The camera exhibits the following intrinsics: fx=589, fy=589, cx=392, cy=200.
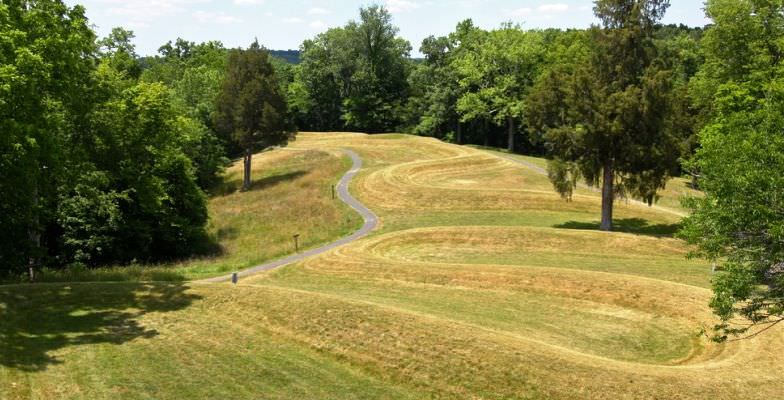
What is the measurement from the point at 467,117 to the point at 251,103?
36296 mm

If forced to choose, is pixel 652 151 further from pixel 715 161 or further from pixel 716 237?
pixel 716 237

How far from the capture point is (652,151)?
4059 centimetres

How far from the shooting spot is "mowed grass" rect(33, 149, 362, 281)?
1366 inches

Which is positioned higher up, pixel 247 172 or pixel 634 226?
pixel 247 172

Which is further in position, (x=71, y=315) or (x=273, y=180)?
(x=273, y=180)

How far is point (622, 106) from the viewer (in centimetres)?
3966

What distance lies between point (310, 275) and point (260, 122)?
39.6 meters

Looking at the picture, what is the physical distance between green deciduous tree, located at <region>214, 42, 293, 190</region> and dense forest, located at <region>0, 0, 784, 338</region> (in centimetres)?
17

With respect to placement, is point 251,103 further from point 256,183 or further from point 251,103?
point 256,183

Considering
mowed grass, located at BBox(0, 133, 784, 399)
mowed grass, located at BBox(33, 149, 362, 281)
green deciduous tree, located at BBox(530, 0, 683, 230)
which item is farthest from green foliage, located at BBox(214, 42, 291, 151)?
green deciduous tree, located at BBox(530, 0, 683, 230)

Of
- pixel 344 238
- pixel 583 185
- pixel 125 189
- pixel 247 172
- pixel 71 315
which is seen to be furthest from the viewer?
A: pixel 247 172

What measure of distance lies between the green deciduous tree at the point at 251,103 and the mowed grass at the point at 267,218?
20.7 feet

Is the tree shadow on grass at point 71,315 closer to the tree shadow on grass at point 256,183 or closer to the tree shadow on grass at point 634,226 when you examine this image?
the tree shadow on grass at point 634,226

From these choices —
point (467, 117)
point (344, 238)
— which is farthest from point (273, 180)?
point (467, 117)
